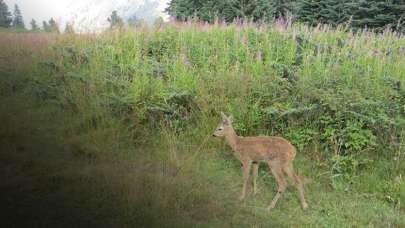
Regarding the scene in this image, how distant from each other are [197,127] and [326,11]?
18.1 m

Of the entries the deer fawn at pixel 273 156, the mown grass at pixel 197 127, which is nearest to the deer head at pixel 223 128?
the deer fawn at pixel 273 156

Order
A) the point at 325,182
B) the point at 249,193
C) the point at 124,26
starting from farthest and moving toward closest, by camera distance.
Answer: the point at 124,26 → the point at 325,182 → the point at 249,193

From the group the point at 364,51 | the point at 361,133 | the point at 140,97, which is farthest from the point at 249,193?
the point at 364,51

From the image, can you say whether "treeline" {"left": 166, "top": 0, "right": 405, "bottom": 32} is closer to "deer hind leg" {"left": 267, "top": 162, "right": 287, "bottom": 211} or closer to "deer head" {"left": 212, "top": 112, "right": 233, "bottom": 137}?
"deer head" {"left": 212, "top": 112, "right": 233, "bottom": 137}

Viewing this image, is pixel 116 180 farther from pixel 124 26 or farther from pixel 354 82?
pixel 124 26

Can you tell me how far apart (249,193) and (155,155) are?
163 cm

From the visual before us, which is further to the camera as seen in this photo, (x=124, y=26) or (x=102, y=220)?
(x=124, y=26)

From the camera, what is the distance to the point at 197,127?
23.7 feet

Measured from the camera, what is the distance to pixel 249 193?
5.83 meters

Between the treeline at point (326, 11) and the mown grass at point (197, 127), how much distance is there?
6.82m

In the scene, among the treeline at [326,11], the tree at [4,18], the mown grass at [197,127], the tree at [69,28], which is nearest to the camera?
the mown grass at [197,127]

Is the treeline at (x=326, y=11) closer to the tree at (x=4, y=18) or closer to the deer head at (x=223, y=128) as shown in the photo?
the tree at (x=4, y=18)

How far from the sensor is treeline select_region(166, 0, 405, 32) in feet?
64.0

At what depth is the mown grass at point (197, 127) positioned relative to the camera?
5164 mm
